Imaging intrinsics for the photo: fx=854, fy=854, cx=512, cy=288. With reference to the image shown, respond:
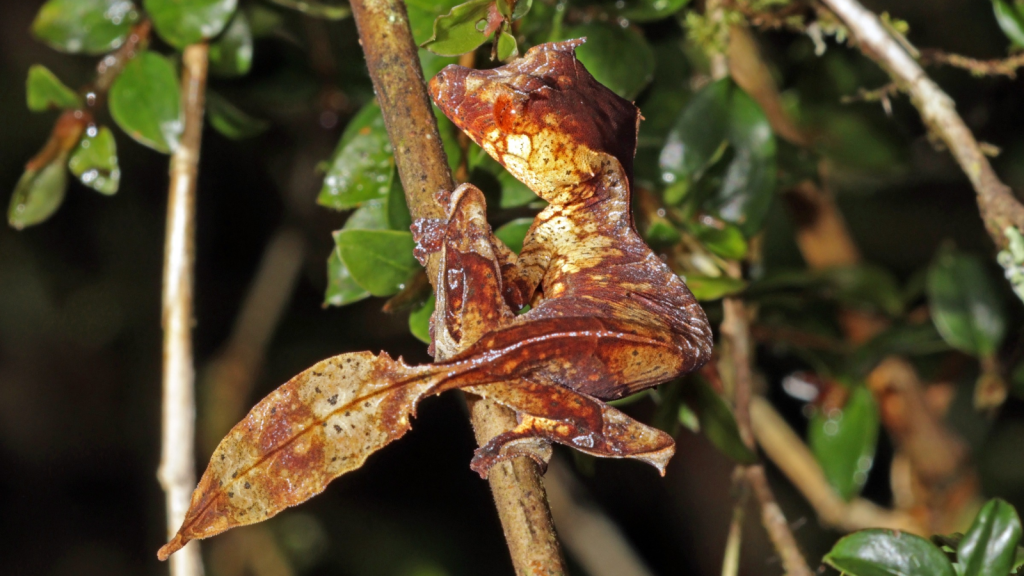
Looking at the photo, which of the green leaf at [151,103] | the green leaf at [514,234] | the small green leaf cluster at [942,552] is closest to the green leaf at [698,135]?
the green leaf at [514,234]

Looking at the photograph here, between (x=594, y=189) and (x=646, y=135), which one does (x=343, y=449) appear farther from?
(x=646, y=135)

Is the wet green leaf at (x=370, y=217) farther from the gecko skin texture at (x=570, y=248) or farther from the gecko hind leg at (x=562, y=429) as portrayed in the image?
the gecko hind leg at (x=562, y=429)

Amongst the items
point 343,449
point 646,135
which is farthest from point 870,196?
point 343,449

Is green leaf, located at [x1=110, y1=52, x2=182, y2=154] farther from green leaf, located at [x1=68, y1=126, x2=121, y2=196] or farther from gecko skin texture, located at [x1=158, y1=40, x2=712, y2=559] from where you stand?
gecko skin texture, located at [x1=158, y1=40, x2=712, y2=559]

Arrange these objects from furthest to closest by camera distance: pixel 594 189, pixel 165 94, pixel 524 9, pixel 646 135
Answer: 1. pixel 646 135
2. pixel 165 94
3. pixel 594 189
4. pixel 524 9

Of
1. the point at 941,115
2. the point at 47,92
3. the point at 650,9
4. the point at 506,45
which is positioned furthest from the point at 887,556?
the point at 47,92
